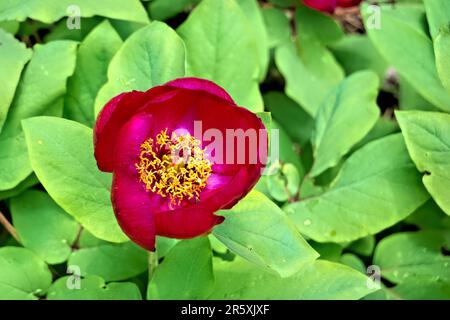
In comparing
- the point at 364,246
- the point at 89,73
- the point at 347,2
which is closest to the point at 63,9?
the point at 89,73

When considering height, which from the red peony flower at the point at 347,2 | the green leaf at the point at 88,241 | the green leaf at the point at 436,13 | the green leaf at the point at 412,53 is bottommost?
the green leaf at the point at 88,241

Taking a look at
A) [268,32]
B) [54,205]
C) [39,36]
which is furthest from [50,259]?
[268,32]

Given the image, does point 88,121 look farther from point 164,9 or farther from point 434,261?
point 434,261

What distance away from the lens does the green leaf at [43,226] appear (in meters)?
1.06

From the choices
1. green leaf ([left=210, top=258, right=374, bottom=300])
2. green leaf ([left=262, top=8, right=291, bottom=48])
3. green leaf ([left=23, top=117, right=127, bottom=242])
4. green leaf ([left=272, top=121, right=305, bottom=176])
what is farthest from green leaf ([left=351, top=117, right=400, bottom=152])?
green leaf ([left=23, top=117, right=127, bottom=242])

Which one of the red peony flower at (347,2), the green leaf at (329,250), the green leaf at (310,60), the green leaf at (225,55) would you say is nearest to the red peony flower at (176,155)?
the green leaf at (225,55)

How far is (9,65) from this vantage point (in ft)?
3.44

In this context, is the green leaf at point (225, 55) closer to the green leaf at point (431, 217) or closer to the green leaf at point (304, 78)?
the green leaf at point (304, 78)

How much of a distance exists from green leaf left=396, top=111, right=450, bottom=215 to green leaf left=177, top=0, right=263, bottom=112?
0.26m

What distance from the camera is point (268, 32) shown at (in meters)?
1.34

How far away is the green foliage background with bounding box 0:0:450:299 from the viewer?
0.94 meters

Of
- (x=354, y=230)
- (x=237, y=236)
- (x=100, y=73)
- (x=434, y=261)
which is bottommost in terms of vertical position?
(x=434, y=261)

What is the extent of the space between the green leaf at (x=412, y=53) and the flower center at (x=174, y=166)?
448 mm
